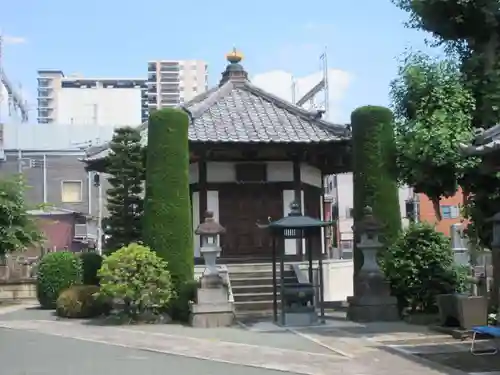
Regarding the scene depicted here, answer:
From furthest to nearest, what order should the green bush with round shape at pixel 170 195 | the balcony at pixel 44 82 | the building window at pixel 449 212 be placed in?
1. the balcony at pixel 44 82
2. the building window at pixel 449 212
3. the green bush with round shape at pixel 170 195

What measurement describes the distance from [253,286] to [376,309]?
14.4ft

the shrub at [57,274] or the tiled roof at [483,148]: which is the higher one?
the tiled roof at [483,148]

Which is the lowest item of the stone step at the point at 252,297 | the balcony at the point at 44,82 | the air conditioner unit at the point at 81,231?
the stone step at the point at 252,297

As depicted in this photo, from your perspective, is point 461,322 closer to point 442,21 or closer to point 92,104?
point 442,21

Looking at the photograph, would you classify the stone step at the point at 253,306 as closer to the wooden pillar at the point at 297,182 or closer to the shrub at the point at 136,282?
the shrub at the point at 136,282

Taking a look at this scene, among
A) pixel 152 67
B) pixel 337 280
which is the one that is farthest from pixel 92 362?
pixel 152 67

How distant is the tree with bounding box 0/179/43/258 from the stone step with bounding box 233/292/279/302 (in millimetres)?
10120

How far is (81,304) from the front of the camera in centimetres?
1839

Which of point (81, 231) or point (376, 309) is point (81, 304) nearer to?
point (376, 309)

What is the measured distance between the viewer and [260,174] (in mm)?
21719

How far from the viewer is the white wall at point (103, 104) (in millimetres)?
64750

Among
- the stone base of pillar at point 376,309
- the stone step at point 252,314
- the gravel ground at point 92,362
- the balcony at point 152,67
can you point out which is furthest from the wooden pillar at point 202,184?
the balcony at point 152,67

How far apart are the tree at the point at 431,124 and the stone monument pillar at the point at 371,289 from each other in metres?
3.63

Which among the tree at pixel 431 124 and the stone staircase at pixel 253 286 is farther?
the stone staircase at pixel 253 286
